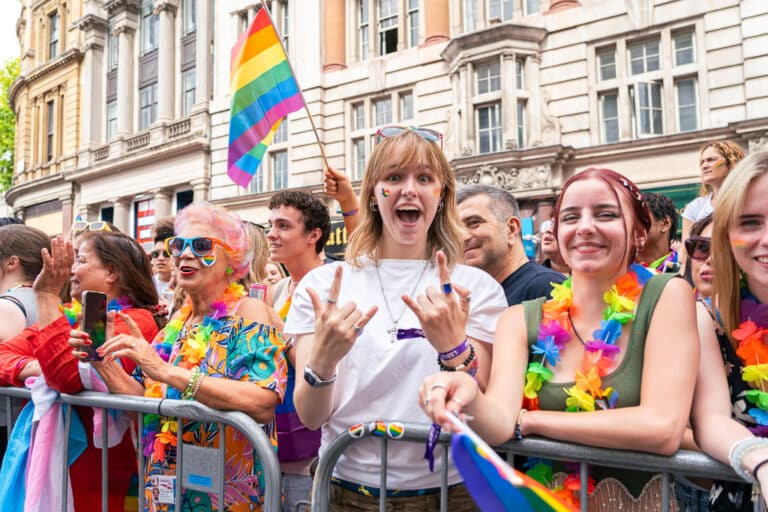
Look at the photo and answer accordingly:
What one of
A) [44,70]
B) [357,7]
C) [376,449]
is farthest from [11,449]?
[44,70]

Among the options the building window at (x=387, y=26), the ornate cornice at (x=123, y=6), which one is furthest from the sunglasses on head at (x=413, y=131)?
the ornate cornice at (x=123, y=6)

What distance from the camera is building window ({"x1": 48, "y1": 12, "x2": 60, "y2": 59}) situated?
2619 centimetres

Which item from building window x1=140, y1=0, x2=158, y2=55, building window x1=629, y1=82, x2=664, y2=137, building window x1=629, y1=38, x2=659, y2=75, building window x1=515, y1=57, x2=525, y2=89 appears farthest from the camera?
building window x1=140, y1=0, x2=158, y2=55

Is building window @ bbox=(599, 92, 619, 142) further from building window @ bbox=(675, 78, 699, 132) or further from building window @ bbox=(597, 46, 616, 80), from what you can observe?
building window @ bbox=(675, 78, 699, 132)

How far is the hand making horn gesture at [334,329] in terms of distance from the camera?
1.72m

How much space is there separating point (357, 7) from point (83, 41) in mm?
14140

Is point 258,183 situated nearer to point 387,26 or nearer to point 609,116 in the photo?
point 387,26

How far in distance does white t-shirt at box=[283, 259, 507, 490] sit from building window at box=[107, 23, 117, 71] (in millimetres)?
25213

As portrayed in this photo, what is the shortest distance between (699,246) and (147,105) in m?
22.8

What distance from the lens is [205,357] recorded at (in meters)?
2.36

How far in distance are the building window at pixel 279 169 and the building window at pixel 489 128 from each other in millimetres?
6605

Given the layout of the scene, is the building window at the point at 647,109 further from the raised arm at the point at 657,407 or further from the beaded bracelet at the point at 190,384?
the beaded bracelet at the point at 190,384

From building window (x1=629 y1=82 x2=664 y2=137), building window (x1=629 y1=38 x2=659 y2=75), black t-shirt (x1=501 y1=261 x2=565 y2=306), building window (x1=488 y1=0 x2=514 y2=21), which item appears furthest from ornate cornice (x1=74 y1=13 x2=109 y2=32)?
black t-shirt (x1=501 y1=261 x2=565 y2=306)

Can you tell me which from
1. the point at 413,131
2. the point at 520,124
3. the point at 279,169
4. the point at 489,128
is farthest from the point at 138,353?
the point at 279,169
